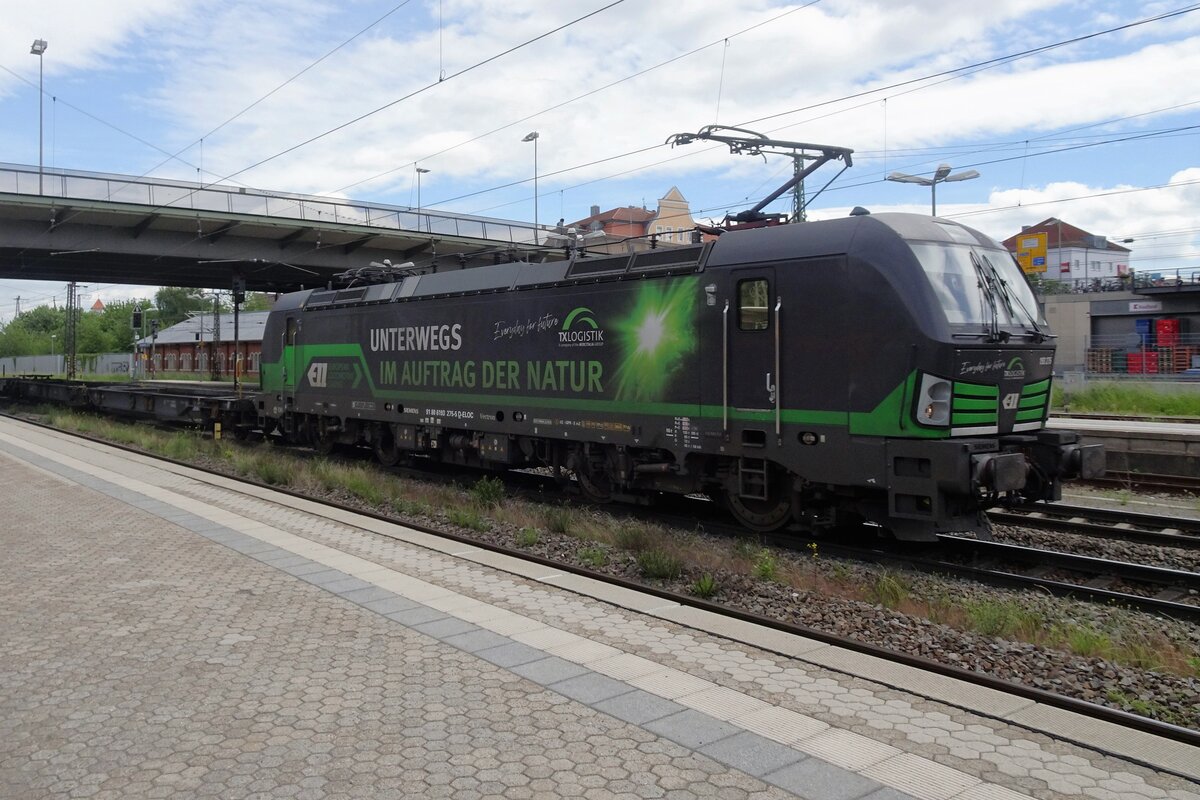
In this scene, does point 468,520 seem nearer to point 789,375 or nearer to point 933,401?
point 789,375

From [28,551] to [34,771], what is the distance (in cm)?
620

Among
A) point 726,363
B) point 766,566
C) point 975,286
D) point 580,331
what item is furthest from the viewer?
point 580,331

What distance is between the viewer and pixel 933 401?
8.70 metres

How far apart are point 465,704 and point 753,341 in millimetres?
6076

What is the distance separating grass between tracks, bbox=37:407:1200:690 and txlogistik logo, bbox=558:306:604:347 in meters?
2.28

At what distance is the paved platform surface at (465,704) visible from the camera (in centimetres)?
422

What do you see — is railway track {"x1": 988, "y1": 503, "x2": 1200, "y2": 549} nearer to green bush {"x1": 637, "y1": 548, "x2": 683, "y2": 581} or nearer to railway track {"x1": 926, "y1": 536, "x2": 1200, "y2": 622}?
railway track {"x1": 926, "y1": 536, "x2": 1200, "y2": 622}

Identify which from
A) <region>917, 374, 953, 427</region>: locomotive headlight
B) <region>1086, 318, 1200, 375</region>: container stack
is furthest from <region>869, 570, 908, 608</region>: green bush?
<region>1086, 318, 1200, 375</region>: container stack

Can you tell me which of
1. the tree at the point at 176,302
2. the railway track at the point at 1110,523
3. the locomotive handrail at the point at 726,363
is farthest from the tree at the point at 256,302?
the railway track at the point at 1110,523

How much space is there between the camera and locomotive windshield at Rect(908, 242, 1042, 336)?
29.5 feet

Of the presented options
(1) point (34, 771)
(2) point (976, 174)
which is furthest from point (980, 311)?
(2) point (976, 174)

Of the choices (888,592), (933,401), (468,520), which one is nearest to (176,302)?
(468,520)

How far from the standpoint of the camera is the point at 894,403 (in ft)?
29.0

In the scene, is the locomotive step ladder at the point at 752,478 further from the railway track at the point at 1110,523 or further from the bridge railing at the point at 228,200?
the bridge railing at the point at 228,200
